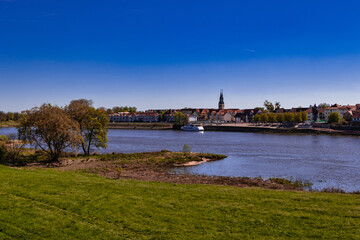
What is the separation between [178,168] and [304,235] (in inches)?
905

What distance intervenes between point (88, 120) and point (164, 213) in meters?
30.8

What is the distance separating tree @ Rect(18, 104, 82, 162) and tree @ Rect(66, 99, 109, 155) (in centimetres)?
565

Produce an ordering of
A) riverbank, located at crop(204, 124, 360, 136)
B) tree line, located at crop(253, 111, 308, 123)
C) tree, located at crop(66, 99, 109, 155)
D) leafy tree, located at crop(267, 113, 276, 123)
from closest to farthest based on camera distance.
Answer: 1. tree, located at crop(66, 99, 109, 155)
2. riverbank, located at crop(204, 124, 360, 136)
3. tree line, located at crop(253, 111, 308, 123)
4. leafy tree, located at crop(267, 113, 276, 123)

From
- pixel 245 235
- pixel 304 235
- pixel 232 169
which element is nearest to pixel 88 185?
pixel 245 235

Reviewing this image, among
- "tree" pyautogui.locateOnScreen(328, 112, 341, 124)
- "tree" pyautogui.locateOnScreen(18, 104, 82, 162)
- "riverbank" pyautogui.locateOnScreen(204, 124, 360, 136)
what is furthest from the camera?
"tree" pyautogui.locateOnScreen(328, 112, 341, 124)

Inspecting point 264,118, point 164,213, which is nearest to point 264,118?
point 264,118

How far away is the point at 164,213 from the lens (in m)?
11.9

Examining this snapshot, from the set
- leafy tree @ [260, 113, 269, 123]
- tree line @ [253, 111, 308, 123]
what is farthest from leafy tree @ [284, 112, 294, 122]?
leafy tree @ [260, 113, 269, 123]

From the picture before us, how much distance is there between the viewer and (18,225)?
9.88m

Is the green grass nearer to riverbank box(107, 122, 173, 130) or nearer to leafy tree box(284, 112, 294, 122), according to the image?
leafy tree box(284, 112, 294, 122)

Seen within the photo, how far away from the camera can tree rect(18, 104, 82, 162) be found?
31.3m

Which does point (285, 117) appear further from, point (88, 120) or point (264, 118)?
point (88, 120)

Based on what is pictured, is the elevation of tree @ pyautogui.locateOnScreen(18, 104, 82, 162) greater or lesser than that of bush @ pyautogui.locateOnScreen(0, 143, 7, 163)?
greater

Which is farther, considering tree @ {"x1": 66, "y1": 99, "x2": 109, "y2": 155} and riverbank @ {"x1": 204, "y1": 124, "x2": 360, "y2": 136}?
riverbank @ {"x1": 204, "y1": 124, "x2": 360, "y2": 136}
